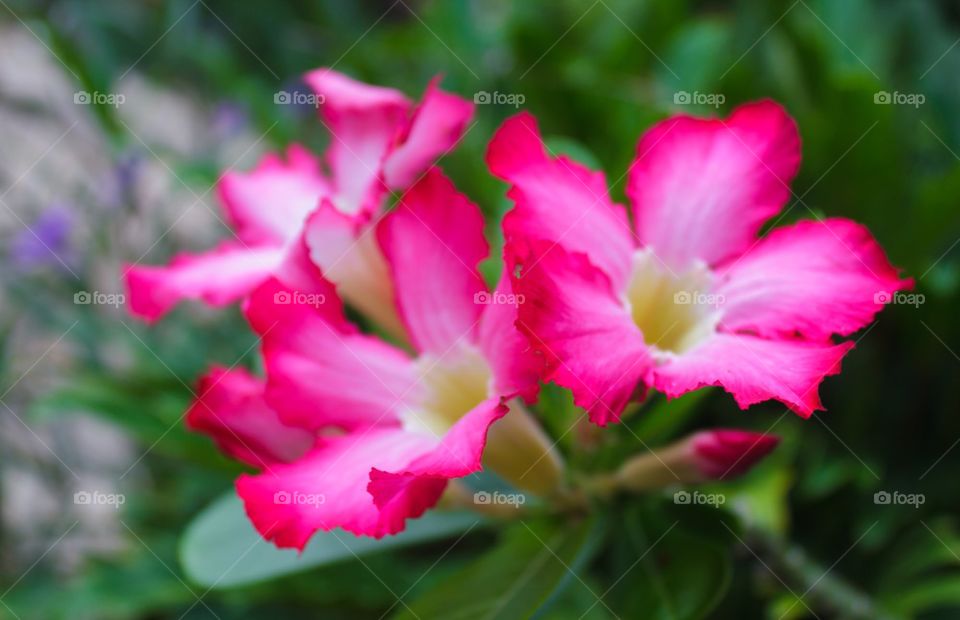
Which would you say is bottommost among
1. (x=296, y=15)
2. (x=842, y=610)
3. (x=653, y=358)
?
(x=842, y=610)

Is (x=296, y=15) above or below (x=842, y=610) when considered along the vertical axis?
above

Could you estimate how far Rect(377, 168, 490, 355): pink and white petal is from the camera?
0.48 meters

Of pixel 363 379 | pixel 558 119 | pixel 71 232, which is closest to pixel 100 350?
pixel 71 232

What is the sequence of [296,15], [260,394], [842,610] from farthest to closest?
[296,15], [842,610], [260,394]

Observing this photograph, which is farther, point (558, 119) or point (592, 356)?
point (558, 119)

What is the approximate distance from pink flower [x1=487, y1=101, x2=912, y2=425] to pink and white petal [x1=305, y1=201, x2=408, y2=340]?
0.35ft

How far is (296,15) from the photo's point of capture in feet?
6.03

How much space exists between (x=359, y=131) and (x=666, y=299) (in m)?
0.23

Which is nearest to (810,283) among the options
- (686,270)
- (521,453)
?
(686,270)

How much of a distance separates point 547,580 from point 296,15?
5.22 feet

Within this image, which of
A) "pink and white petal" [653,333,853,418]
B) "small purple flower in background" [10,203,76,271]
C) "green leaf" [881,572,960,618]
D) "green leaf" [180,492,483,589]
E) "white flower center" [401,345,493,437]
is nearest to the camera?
"pink and white petal" [653,333,853,418]

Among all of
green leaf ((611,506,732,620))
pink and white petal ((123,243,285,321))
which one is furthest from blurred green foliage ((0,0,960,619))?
pink and white petal ((123,243,285,321))

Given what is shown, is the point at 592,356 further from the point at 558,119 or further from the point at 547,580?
the point at 558,119

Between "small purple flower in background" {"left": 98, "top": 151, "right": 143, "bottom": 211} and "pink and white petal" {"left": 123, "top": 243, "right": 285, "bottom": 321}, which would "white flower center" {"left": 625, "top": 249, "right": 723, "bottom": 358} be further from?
"small purple flower in background" {"left": 98, "top": 151, "right": 143, "bottom": 211}
